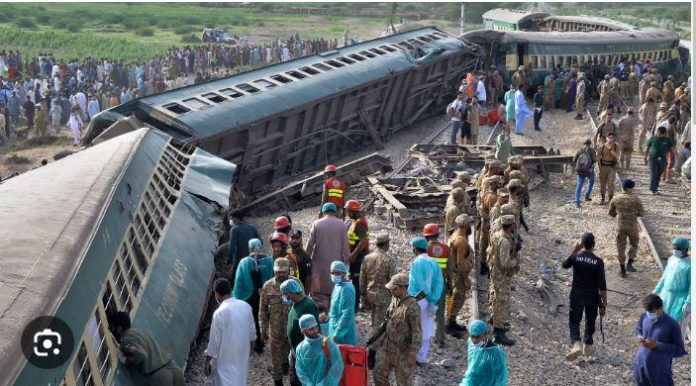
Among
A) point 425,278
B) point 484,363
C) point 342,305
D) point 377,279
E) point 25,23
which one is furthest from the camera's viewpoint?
point 25,23

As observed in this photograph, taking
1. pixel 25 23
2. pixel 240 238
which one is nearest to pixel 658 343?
pixel 240 238

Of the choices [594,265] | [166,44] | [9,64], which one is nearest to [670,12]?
[166,44]

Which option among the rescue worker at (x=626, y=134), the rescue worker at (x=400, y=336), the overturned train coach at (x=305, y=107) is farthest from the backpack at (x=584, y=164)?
the rescue worker at (x=400, y=336)

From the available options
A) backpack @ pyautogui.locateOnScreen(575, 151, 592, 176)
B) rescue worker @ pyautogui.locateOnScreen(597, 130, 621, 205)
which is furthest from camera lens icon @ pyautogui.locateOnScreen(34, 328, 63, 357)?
backpack @ pyautogui.locateOnScreen(575, 151, 592, 176)

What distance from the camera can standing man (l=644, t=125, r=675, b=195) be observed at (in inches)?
666

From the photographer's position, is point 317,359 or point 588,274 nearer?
point 317,359

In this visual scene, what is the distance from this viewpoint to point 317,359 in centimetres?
729

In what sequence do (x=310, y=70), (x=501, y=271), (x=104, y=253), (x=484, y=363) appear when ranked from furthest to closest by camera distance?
(x=310, y=70) < (x=501, y=271) < (x=104, y=253) < (x=484, y=363)

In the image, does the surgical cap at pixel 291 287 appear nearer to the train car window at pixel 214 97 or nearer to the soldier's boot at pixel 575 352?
the soldier's boot at pixel 575 352

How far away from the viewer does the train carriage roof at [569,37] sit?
28.1 meters

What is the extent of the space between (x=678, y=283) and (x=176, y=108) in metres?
9.48

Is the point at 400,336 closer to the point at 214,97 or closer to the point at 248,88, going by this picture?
the point at 214,97

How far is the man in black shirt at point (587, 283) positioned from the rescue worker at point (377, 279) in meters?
2.24

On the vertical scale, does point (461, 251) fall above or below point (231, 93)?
below
